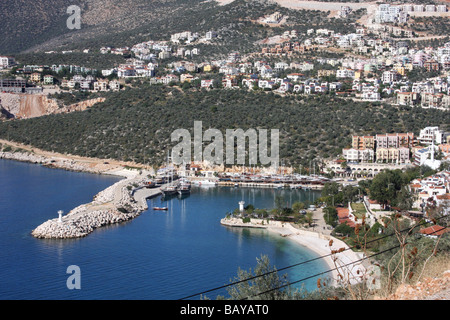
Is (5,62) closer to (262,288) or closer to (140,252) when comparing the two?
(140,252)

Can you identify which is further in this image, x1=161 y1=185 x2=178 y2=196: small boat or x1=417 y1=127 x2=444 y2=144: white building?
x1=417 y1=127 x2=444 y2=144: white building

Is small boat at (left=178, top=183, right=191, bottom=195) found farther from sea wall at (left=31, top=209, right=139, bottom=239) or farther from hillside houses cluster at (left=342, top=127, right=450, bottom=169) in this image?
hillside houses cluster at (left=342, top=127, right=450, bottom=169)

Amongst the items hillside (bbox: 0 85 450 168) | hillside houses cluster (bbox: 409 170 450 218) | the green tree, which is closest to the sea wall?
the green tree

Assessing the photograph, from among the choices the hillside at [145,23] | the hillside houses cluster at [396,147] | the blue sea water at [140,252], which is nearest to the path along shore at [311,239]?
the blue sea water at [140,252]

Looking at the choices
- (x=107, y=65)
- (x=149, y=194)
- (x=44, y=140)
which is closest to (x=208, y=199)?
(x=149, y=194)
